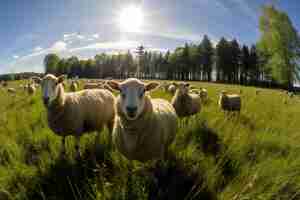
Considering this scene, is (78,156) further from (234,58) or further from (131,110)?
(234,58)

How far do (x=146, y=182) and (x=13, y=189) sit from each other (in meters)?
1.83

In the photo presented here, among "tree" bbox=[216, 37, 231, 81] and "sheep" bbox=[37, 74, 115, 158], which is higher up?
"tree" bbox=[216, 37, 231, 81]

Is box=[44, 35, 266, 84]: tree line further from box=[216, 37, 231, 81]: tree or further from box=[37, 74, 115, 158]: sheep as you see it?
box=[37, 74, 115, 158]: sheep

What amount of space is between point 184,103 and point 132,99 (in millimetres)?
4826

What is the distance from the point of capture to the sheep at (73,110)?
423cm

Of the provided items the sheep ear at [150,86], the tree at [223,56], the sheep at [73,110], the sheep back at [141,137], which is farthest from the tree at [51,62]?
the sheep back at [141,137]

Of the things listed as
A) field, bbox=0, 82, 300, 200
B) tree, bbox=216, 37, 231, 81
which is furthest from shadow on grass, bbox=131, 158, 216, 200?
tree, bbox=216, 37, 231, 81

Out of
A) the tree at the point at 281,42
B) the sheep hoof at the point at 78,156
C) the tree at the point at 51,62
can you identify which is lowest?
the sheep hoof at the point at 78,156

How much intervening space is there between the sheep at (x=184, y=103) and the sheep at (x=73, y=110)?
272 centimetres

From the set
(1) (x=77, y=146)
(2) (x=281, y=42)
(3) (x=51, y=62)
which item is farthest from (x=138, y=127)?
(3) (x=51, y=62)

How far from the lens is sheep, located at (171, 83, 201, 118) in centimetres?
719

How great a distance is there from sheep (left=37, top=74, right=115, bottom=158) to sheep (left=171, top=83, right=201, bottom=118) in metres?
2.72

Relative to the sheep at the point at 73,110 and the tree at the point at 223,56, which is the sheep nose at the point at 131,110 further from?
the tree at the point at 223,56

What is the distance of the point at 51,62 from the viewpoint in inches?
3408
